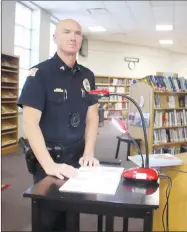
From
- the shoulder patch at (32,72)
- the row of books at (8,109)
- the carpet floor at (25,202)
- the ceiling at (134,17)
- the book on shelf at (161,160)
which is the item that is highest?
the ceiling at (134,17)

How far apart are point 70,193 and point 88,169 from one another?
0.23m

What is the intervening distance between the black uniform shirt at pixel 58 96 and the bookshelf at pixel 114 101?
139 millimetres

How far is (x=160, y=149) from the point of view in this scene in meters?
1.42

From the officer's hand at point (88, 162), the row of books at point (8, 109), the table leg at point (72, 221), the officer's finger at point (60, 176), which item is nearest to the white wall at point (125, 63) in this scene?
the officer's hand at point (88, 162)

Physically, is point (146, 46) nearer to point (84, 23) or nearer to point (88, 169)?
point (84, 23)

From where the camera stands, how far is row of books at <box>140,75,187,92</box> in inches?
48.4

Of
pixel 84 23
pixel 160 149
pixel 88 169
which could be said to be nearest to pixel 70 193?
pixel 88 169

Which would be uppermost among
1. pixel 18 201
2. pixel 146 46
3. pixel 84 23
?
pixel 84 23

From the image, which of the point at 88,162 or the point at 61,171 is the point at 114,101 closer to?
the point at 88,162

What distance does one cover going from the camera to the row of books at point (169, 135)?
51.8 inches

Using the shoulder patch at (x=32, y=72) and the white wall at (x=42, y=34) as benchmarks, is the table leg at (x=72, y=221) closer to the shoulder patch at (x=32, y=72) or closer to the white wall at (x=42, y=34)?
the shoulder patch at (x=32, y=72)

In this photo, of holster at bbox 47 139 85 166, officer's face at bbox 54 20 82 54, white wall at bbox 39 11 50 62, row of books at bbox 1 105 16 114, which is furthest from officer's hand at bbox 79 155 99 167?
row of books at bbox 1 105 16 114

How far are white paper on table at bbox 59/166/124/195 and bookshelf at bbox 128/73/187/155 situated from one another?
38 centimetres

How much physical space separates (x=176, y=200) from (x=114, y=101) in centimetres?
73
